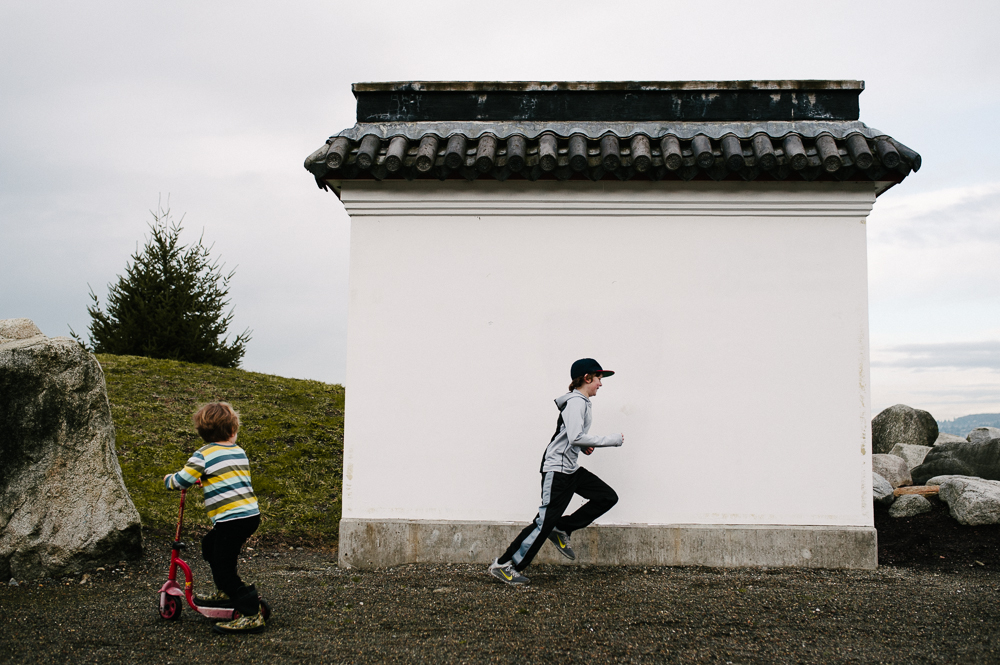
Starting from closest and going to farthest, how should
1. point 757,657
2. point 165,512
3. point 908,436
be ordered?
point 757,657, point 165,512, point 908,436

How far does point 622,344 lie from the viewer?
20.3ft

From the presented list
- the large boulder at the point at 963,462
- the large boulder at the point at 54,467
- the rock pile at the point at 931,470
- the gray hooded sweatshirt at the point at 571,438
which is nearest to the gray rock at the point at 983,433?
the rock pile at the point at 931,470

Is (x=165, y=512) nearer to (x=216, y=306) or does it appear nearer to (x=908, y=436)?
(x=216, y=306)

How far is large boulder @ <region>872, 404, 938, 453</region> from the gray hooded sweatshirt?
10.5 meters

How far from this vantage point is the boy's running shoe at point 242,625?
4414 millimetres

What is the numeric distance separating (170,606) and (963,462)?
993cm

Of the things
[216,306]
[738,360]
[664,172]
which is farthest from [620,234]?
[216,306]

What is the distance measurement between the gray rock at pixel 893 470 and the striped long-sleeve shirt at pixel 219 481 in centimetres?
889

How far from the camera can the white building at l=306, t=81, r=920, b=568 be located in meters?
6.05

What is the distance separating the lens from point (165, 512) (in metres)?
7.88

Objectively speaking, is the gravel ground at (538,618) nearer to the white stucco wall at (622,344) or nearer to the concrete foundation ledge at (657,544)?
the concrete foundation ledge at (657,544)

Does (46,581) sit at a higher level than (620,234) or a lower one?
lower

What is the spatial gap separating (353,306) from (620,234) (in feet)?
8.26

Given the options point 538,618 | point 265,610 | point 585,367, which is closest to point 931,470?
point 585,367
